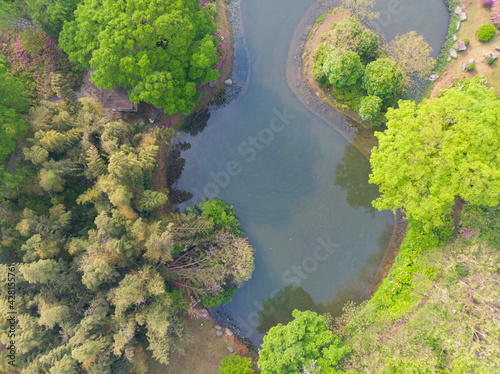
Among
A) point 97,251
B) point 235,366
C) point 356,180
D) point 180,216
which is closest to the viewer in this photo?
point 97,251

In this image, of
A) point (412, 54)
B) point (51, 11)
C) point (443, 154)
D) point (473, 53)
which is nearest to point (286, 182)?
point (443, 154)

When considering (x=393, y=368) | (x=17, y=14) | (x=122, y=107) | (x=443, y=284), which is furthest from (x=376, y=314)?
(x=17, y=14)

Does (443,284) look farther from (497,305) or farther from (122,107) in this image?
(122,107)

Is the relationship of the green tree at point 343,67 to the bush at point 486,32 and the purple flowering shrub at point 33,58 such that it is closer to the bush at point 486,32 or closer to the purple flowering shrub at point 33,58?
the bush at point 486,32

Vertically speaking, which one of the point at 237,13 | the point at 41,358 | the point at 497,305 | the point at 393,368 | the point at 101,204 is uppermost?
the point at 237,13

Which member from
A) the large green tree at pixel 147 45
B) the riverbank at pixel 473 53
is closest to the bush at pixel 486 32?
the riverbank at pixel 473 53

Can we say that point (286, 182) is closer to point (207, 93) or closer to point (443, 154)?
point (207, 93)
